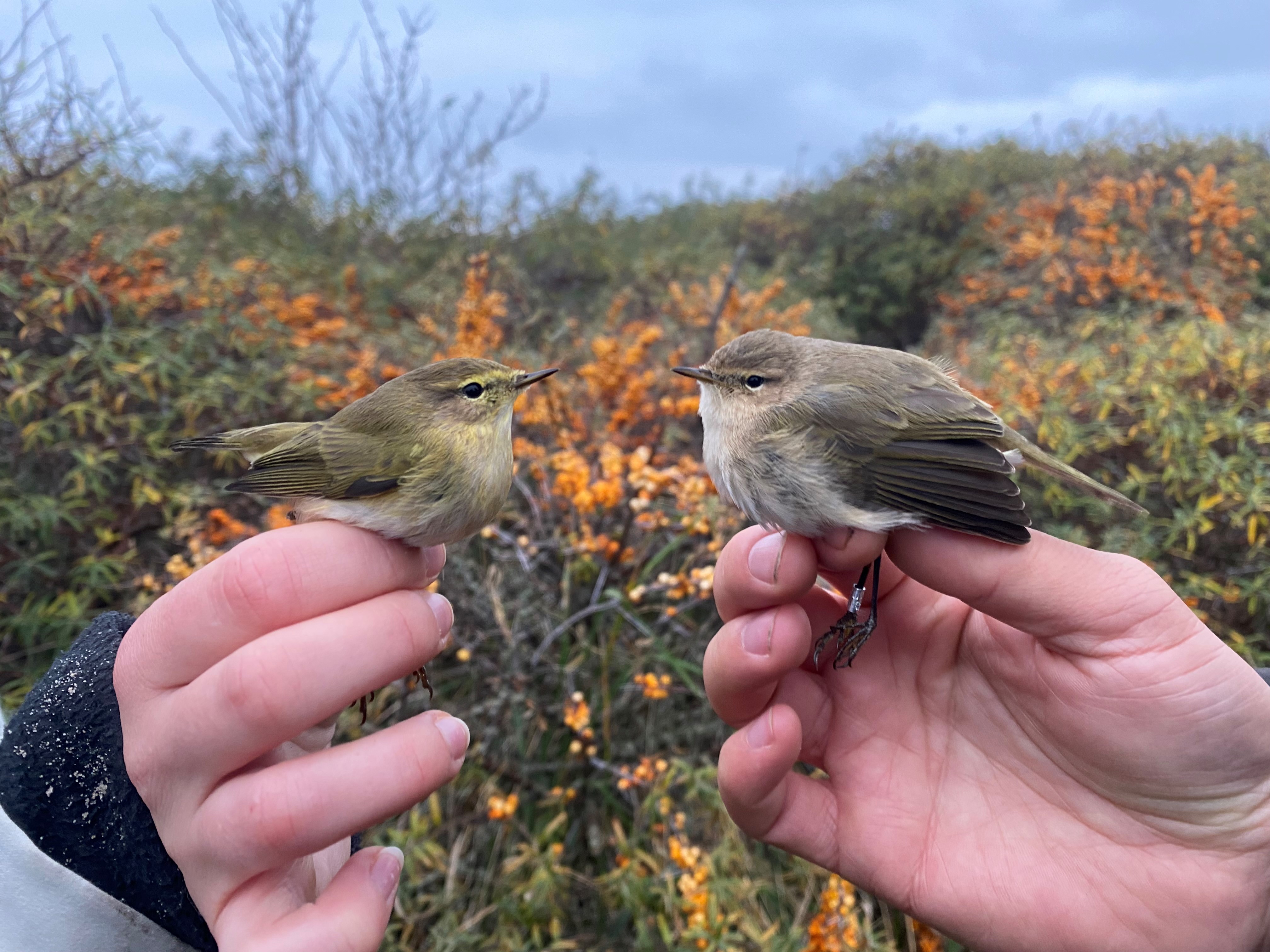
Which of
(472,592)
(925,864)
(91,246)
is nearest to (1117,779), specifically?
(925,864)

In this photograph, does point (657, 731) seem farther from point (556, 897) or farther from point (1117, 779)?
point (1117, 779)

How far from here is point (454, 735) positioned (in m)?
1.31

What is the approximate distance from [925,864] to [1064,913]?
291mm

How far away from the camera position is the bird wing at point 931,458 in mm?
1463

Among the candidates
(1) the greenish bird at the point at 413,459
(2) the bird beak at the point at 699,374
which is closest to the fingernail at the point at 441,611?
(1) the greenish bird at the point at 413,459

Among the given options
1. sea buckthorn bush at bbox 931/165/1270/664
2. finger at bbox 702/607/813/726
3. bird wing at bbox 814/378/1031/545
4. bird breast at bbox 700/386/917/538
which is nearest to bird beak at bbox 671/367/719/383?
bird breast at bbox 700/386/917/538

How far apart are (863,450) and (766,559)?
330mm

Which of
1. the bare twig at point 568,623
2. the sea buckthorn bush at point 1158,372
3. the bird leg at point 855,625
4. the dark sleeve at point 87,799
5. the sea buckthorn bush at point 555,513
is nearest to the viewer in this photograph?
the dark sleeve at point 87,799

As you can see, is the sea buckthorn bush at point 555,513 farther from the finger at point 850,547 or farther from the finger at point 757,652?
the finger at point 850,547

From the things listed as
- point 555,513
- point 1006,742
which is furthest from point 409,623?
point 555,513

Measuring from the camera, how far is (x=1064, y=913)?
61.6 inches

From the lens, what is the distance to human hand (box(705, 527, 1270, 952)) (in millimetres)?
1459

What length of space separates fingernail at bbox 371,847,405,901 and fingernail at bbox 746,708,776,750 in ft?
2.74

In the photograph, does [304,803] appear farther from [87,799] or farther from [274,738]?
[87,799]
